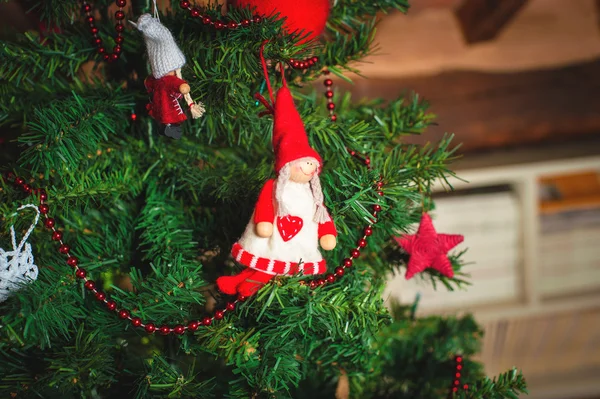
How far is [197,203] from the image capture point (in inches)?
25.2

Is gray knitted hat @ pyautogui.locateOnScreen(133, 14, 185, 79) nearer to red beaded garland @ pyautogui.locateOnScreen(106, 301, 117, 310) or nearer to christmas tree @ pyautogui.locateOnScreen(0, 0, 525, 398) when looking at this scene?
christmas tree @ pyautogui.locateOnScreen(0, 0, 525, 398)

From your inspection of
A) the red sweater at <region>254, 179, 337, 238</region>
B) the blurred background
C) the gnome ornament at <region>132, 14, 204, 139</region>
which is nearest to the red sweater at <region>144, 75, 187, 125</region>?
the gnome ornament at <region>132, 14, 204, 139</region>

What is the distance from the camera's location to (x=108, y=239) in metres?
0.61

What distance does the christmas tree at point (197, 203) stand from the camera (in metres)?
0.51

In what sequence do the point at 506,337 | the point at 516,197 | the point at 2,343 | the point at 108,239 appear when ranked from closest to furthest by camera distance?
the point at 2,343 → the point at 108,239 → the point at 516,197 → the point at 506,337

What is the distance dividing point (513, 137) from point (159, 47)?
46.6 inches

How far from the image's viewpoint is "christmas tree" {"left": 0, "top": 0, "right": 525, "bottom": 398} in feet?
1.68

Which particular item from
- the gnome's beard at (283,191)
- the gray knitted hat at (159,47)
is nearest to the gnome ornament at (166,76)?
→ the gray knitted hat at (159,47)

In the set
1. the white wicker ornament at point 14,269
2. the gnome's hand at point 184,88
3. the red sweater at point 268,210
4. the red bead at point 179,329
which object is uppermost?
the gnome's hand at point 184,88

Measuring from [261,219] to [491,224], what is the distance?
3.51ft

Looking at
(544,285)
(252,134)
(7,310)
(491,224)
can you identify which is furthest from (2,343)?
(544,285)

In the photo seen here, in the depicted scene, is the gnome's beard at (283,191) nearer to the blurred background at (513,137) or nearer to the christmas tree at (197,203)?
the christmas tree at (197,203)

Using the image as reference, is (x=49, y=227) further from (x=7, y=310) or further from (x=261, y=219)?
(x=261, y=219)

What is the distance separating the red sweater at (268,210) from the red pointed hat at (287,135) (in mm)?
21
